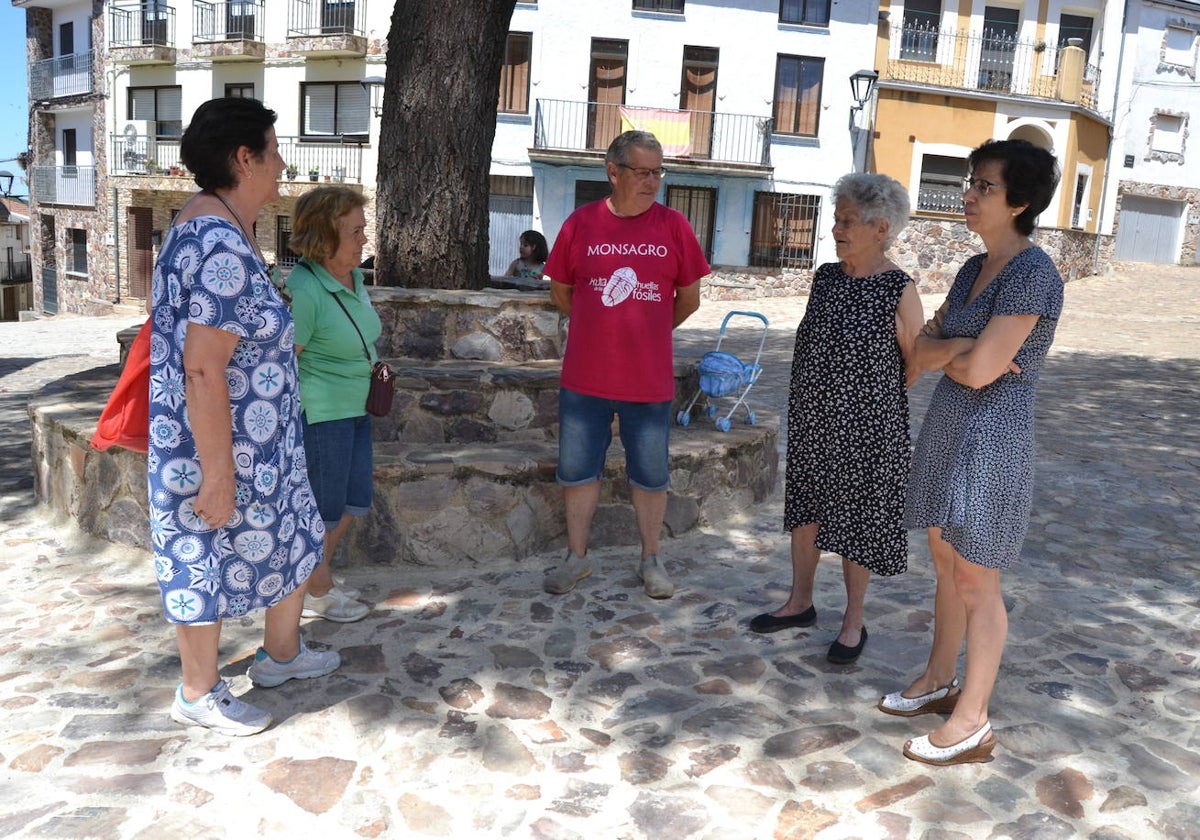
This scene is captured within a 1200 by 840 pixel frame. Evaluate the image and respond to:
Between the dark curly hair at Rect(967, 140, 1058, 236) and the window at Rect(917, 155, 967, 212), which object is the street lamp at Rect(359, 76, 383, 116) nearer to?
the window at Rect(917, 155, 967, 212)

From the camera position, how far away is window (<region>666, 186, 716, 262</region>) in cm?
2289

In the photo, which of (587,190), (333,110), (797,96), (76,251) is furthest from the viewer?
(76,251)

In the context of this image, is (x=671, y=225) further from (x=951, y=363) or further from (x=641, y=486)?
(x=951, y=363)

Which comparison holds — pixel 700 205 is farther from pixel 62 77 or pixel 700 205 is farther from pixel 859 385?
pixel 859 385

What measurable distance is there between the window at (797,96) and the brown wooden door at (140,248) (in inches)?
637

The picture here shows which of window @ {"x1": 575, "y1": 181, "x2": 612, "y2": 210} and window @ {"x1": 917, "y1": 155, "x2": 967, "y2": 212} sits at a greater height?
window @ {"x1": 917, "y1": 155, "x2": 967, "y2": 212}

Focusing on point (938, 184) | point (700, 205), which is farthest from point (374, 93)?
point (938, 184)

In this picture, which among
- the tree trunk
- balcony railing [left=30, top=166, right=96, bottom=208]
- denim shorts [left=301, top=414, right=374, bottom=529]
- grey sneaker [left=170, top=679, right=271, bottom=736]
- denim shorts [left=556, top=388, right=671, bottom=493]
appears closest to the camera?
grey sneaker [left=170, top=679, right=271, bottom=736]

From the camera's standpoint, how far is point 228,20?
24641 millimetres

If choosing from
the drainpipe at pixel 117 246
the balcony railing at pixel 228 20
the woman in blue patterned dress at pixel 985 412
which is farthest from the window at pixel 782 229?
the woman in blue patterned dress at pixel 985 412

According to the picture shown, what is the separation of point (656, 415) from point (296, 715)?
1761 millimetres

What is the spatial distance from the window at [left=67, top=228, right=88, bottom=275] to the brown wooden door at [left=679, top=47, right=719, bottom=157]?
17.5m

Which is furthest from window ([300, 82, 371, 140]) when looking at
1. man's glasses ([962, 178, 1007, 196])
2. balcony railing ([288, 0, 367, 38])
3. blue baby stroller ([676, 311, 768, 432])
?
man's glasses ([962, 178, 1007, 196])

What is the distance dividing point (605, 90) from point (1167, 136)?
15871mm
